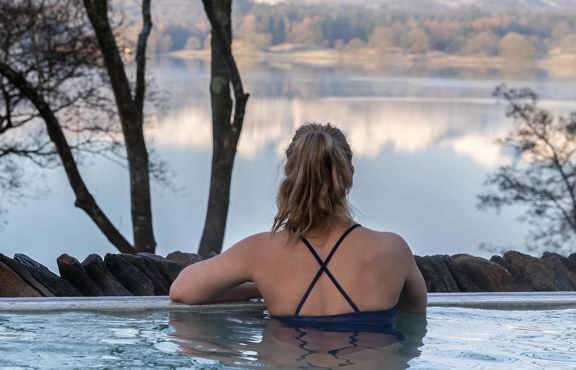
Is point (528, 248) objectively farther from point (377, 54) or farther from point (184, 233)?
point (377, 54)

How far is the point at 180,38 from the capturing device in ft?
45.0

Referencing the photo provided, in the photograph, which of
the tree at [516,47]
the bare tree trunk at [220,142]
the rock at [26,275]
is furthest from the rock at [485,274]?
the tree at [516,47]

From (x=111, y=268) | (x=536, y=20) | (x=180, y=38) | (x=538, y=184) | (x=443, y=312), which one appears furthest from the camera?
(x=536, y=20)

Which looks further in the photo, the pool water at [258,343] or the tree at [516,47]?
the tree at [516,47]

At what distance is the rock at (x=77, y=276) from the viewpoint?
3473mm

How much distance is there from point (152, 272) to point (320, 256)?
1.06 meters

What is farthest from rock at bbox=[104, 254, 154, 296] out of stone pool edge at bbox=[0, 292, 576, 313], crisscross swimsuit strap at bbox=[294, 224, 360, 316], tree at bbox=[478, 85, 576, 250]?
tree at bbox=[478, 85, 576, 250]

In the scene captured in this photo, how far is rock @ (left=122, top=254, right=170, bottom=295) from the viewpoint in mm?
3572

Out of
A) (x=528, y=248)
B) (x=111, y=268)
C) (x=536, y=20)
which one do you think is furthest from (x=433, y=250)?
(x=111, y=268)

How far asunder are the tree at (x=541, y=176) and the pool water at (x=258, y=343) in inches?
331

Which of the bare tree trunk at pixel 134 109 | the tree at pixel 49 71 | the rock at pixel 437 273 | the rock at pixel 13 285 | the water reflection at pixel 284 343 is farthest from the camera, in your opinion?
the tree at pixel 49 71

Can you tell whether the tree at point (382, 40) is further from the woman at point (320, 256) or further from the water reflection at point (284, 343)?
the woman at point (320, 256)

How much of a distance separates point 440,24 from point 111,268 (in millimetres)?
13692

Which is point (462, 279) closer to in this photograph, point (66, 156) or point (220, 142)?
point (220, 142)
